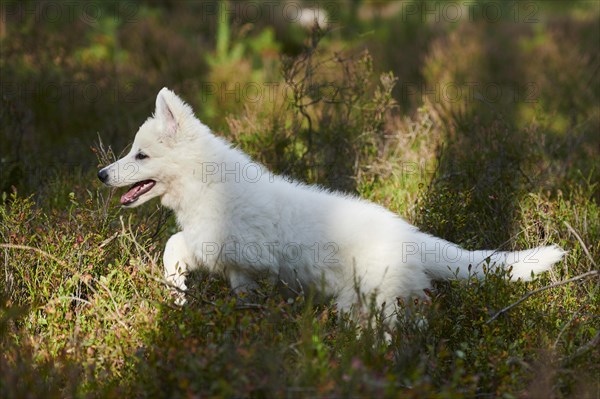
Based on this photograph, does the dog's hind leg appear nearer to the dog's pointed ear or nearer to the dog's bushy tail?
the dog's pointed ear

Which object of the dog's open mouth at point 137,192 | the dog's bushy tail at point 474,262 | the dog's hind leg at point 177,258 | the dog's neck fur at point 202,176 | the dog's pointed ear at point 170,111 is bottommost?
the dog's hind leg at point 177,258

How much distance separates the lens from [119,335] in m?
3.54

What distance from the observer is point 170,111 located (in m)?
4.24

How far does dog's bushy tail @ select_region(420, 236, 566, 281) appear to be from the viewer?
13.0 feet

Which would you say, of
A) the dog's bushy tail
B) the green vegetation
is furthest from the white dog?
the green vegetation

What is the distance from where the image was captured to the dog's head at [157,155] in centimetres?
423

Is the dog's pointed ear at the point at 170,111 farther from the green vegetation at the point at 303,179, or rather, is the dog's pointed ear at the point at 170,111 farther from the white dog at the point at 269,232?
the green vegetation at the point at 303,179

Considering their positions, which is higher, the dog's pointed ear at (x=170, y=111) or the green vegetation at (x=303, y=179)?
the dog's pointed ear at (x=170, y=111)

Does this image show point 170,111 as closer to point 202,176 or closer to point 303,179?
point 202,176

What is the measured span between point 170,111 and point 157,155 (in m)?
0.28

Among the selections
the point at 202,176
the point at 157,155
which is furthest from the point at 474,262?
the point at 157,155

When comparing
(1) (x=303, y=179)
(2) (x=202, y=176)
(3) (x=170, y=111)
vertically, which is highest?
(3) (x=170, y=111)

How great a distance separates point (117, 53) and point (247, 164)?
7.40 metres

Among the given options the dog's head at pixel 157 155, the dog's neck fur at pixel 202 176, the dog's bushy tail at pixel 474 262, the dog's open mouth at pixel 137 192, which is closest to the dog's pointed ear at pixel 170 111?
the dog's head at pixel 157 155
